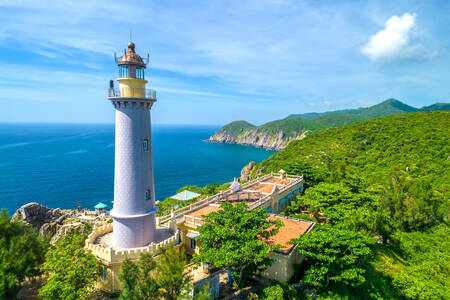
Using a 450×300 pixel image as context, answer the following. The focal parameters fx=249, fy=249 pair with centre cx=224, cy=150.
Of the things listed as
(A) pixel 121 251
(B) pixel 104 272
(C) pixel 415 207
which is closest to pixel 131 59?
(A) pixel 121 251

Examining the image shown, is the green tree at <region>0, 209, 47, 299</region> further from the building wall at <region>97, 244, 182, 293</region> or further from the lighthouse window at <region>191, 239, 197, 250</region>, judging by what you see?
the lighthouse window at <region>191, 239, 197, 250</region>

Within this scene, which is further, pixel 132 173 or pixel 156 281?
pixel 132 173

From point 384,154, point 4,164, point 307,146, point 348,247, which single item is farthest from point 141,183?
point 4,164

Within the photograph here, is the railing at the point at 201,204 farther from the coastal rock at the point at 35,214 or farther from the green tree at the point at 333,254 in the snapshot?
the coastal rock at the point at 35,214

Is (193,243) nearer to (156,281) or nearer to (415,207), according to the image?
(156,281)

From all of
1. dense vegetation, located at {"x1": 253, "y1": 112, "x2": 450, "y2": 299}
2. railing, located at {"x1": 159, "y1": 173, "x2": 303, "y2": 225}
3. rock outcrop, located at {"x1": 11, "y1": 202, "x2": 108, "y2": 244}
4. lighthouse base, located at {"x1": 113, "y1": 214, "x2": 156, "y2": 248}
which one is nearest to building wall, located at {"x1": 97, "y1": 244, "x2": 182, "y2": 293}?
lighthouse base, located at {"x1": 113, "y1": 214, "x2": 156, "y2": 248}

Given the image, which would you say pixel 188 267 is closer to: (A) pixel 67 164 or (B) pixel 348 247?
(B) pixel 348 247
